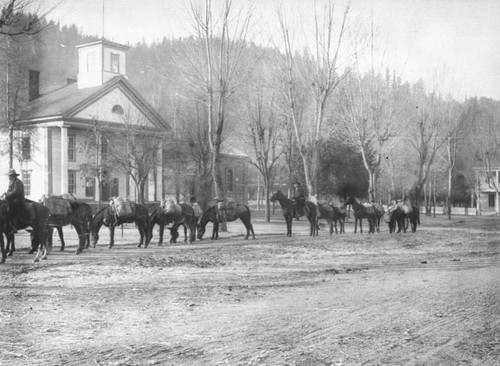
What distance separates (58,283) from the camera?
11.5m

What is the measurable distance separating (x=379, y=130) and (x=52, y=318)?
36.6 metres

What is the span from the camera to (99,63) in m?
45.1

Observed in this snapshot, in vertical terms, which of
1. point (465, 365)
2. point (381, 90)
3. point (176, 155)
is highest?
point (381, 90)

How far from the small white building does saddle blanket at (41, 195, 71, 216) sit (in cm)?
2196

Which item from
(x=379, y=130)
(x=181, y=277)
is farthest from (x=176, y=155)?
(x=181, y=277)

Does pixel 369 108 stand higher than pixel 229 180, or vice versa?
pixel 369 108

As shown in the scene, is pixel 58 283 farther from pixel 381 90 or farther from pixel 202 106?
pixel 202 106

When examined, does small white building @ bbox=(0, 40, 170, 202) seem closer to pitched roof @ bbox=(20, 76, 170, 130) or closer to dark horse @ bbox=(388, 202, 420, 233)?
pitched roof @ bbox=(20, 76, 170, 130)

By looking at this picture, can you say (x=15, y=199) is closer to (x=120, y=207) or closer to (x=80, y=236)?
(x=80, y=236)

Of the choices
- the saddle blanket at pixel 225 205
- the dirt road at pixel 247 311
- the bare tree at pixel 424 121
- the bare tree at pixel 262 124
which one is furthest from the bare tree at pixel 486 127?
the bare tree at pixel 262 124

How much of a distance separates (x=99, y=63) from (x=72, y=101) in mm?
3913

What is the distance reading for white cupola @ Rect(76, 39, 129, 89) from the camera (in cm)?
4484

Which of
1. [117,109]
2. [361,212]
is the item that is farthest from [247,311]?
[117,109]

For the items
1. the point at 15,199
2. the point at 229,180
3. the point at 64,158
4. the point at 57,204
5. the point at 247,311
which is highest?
the point at 64,158
